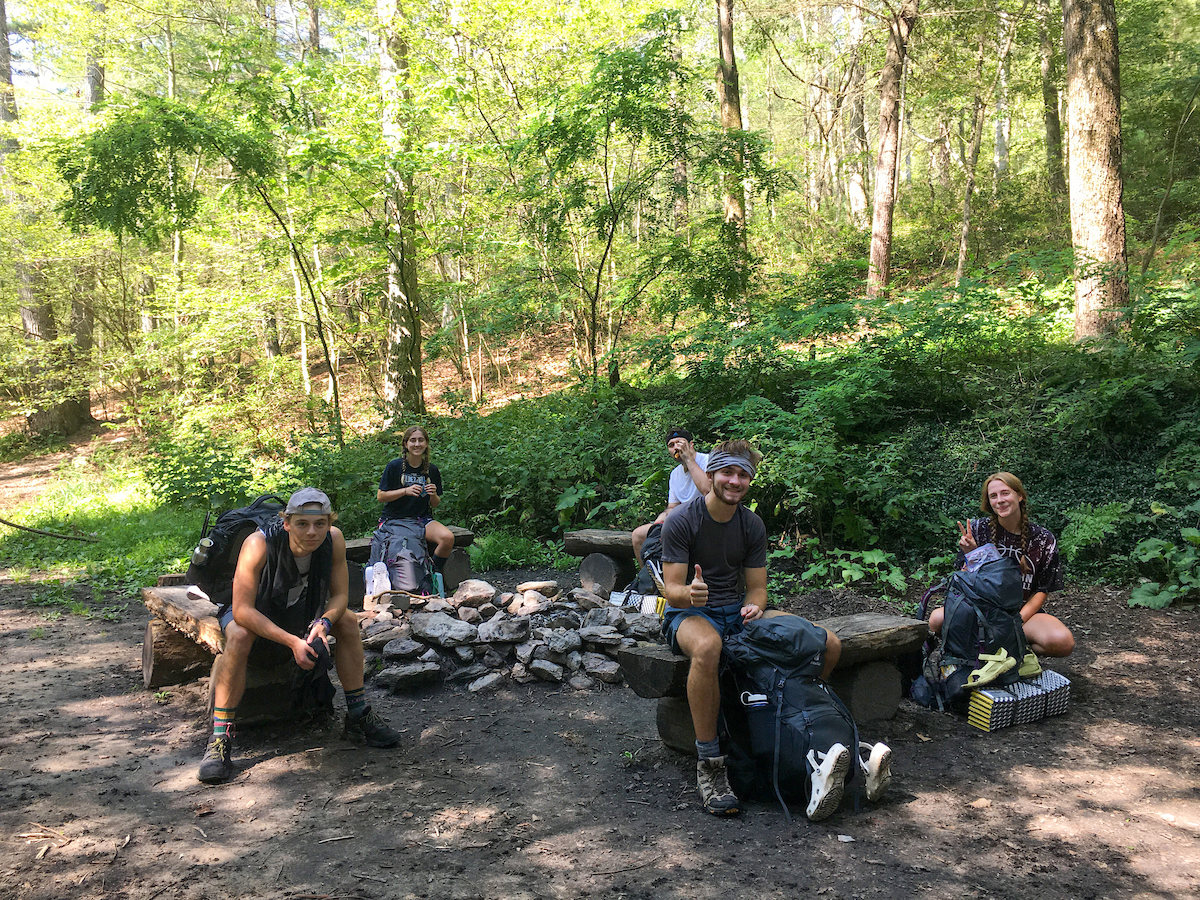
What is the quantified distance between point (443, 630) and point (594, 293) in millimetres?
7422

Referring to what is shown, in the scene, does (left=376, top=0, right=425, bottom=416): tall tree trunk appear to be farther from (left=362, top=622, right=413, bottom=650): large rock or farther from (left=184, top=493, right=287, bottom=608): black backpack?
(left=184, top=493, right=287, bottom=608): black backpack

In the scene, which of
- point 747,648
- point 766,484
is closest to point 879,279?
point 766,484

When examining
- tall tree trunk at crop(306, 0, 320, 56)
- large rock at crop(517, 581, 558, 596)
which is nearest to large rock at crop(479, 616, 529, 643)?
large rock at crop(517, 581, 558, 596)

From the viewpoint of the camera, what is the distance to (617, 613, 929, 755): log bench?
366cm

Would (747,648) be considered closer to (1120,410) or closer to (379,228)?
(1120,410)

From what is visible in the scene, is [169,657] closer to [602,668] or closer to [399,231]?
[602,668]

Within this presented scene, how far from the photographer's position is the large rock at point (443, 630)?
511 cm

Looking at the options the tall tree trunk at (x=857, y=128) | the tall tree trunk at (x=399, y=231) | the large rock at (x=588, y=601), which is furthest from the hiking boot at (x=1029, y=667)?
the tall tree trunk at (x=857, y=128)

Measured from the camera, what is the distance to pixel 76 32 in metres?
A: 16.8

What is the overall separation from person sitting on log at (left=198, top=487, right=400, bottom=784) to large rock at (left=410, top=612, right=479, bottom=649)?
41.2 inches

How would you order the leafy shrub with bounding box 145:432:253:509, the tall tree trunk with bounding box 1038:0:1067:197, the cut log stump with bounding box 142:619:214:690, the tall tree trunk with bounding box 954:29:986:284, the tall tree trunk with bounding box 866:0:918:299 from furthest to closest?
the tall tree trunk with bounding box 1038:0:1067:197 → the tall tree trunk with bounding box 954:29:986:284 → the tall tree trunk with bounding box 866:0:918:299 → the leafy shrub with bounding box 145:432:253:509 → the cut log stump with bounding box 142:619:214:690

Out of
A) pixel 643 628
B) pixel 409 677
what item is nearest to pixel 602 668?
pixel 643 628

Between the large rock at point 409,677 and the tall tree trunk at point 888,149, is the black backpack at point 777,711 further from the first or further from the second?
the tall tree trunk at point 888,149

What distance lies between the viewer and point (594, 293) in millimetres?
11625
